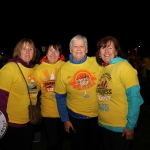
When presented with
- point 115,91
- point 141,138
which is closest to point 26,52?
point 115,91

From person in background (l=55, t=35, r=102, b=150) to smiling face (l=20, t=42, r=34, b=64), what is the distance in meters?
0.55

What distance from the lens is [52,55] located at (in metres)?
4.00

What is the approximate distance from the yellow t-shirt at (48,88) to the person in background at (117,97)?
1.03m

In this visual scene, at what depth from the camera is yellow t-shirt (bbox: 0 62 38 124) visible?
2934 mm

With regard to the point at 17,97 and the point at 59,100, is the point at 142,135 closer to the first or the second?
the point at 59,100

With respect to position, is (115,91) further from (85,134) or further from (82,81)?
(85,134)

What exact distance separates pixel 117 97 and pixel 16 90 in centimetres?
141

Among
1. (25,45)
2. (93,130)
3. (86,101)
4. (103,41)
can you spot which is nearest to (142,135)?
(93,130)

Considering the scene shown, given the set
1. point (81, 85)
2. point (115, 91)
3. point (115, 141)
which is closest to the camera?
point (115, 91)

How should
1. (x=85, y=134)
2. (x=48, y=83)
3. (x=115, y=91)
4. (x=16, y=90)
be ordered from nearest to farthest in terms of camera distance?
(x=115, y=91), (x=16, y=90), (x=85, y=134), (x=48, y=83)

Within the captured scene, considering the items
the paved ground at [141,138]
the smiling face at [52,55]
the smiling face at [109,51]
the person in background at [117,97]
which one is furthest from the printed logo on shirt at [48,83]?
the paved ground at [141,138]

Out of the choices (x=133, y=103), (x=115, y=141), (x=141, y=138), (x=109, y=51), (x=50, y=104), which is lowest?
(x=141, y=138)

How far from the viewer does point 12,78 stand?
→ 9.78 ft

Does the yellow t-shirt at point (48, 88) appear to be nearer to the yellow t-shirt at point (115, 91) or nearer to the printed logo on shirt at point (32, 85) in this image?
the printed logo on shirt at point (32, 85)
